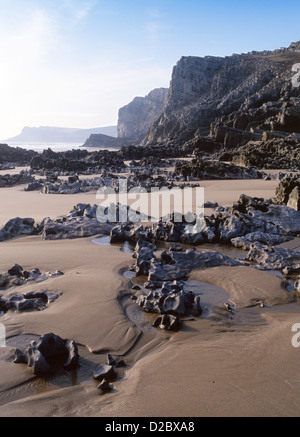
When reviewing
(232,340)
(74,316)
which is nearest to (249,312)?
(232,340)

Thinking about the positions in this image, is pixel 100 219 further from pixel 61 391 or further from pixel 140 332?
pixel 61 391

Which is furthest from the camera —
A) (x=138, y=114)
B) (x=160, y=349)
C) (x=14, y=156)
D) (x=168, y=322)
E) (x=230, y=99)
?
A: (x=138, y=114)

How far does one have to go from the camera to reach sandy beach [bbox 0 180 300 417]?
1.88m

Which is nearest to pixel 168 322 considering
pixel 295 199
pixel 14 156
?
pixel 295 199

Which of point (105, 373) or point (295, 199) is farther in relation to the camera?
point (295, 199)

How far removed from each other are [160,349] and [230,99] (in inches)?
1982

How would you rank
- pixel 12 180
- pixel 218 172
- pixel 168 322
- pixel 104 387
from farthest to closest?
pixel 12 180 < pixel 218 172 < pixel 168 322 < pixel 104 387

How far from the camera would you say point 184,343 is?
2.52 m

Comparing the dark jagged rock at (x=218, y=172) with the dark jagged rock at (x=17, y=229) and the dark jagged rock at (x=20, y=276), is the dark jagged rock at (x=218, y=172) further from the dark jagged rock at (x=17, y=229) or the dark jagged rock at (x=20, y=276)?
the dark jagged rock at (x=20, y=276)

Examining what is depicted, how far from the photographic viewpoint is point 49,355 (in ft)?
7.41

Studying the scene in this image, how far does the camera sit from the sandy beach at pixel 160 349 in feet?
6.17

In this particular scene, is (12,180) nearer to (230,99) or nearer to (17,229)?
(17,229)

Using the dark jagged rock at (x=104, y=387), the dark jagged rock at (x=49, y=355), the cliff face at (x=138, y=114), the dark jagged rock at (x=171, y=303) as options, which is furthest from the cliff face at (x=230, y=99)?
the cliff face at (x=138, y=114)

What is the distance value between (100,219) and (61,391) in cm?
435
